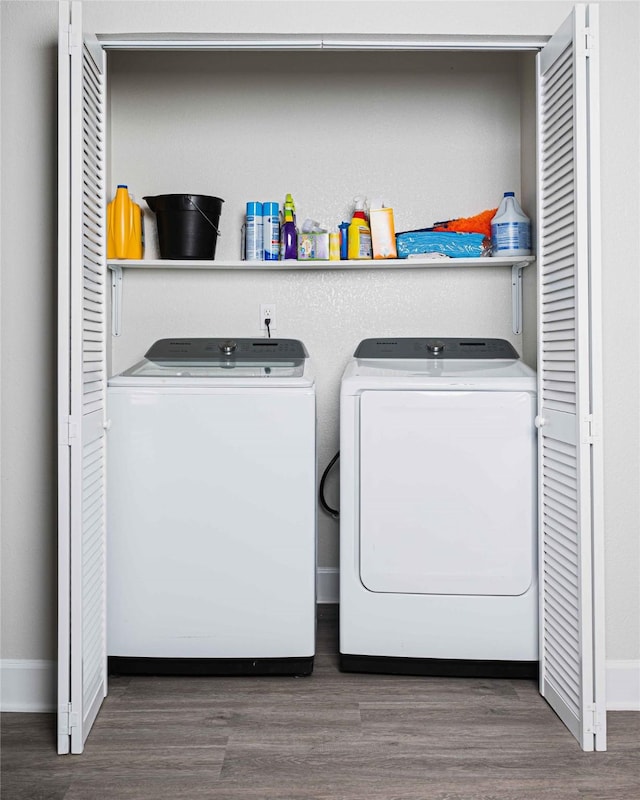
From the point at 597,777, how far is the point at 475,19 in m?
2.19

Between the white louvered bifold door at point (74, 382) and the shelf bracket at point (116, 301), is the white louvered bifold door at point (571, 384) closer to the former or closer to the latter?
the white louvered bifold door at point (74, 382)

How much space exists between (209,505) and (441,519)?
0.78 m

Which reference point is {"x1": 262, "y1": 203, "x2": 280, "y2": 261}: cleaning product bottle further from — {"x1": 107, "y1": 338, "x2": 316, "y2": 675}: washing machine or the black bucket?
{"x1": 107, "y1": 338, "x2": 316, "y2": 675}: washing machine

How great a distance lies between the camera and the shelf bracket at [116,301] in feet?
9.38

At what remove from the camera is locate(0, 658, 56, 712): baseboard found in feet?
7.01

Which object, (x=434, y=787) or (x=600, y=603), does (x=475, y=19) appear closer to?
(x=600, y=603)

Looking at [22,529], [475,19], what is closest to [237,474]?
[22,529]

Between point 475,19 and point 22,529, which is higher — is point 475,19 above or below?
above

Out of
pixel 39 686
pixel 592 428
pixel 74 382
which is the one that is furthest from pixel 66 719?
pixel 592 428

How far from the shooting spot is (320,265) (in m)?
2.69

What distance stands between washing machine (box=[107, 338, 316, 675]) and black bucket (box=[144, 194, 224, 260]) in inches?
26.5

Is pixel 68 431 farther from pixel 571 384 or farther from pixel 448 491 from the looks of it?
pixel 571 384

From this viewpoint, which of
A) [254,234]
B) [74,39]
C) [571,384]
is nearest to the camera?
[74,39]

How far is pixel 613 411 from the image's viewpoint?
2135mm
